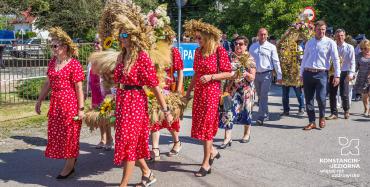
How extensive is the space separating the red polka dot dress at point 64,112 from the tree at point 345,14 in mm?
21080

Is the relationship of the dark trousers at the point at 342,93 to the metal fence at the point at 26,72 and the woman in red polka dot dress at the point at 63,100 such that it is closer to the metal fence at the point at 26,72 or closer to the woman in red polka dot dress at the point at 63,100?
the woman in red polka dot dress at the point at 63,100

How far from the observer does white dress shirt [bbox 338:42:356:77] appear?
9.86 metres

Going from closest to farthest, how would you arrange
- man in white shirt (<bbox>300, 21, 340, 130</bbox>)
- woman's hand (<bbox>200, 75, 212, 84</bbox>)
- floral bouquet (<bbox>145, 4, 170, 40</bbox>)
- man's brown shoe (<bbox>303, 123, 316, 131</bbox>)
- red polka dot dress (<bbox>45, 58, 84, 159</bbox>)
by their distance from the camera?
red polka dot dress (<bbox>45, 58, 84, 159</bbox>) → woman's hand (<bbox>200, 75, 212, 84</bbox>) → floral bouquet (<bbox>145, 4, 170, 40</bbox>) → man in white shirt (<bbox>300, 21, 340, 130</bbox>) → man's brown shoe (<bbox>303, 123, 316, 131</bbox>)

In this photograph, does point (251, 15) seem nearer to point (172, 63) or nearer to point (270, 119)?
point (270, 119)

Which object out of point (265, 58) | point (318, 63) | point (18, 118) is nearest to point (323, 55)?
point (318, 63)

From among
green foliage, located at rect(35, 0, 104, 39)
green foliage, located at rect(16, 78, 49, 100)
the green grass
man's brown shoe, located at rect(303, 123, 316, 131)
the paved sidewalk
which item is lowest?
the paved sidewalk

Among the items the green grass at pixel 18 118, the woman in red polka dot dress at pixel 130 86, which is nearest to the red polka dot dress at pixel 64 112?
the woman in red polka dot dress at pixel 130 86

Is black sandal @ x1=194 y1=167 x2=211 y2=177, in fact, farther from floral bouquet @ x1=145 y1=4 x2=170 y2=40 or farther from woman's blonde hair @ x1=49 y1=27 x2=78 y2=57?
woman's blonde hair @ x1=49 y1=27 x2=78 y2=57

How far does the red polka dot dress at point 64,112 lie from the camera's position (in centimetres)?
572

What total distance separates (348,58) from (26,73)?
8550mm

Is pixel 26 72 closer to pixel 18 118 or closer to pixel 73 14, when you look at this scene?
pixel 18 118

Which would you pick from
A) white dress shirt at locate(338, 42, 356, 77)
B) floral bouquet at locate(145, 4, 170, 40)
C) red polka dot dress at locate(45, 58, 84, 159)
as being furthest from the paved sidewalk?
floral bouquet at locate(145, 4, 170, 40)

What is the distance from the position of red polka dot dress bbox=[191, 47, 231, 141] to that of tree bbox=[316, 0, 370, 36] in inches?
792

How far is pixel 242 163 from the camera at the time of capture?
21.5 feet
